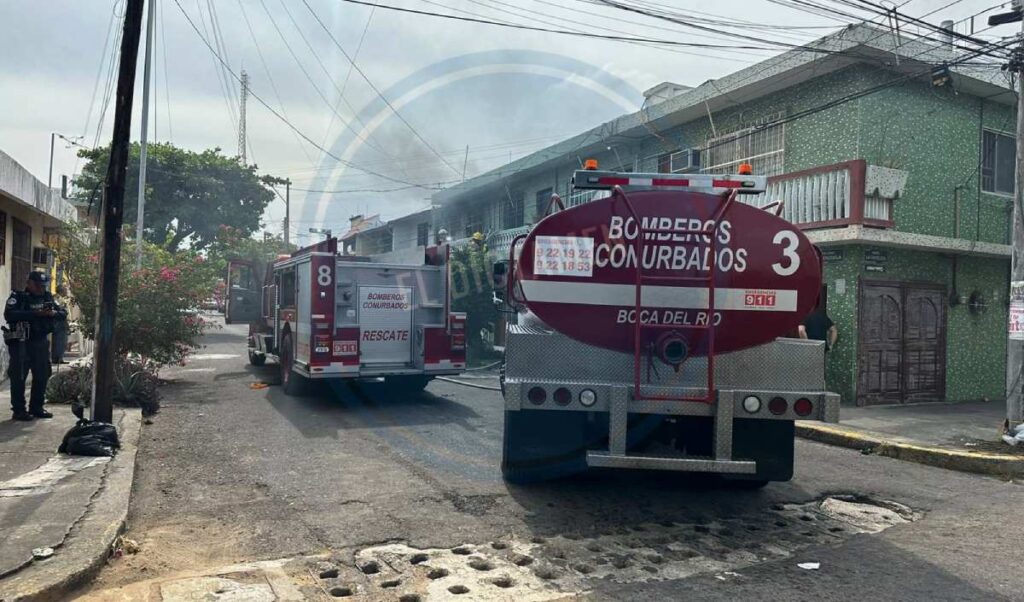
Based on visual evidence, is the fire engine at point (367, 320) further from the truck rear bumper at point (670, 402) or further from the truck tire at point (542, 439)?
the truck rear bumper at point (670, 402)

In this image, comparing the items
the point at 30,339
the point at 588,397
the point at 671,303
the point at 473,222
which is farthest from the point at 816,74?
the point at 473,222

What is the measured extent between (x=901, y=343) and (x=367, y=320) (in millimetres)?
8858

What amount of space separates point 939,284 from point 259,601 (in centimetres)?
1292

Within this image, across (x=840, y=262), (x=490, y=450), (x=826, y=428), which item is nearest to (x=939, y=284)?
(x=840, y=262)

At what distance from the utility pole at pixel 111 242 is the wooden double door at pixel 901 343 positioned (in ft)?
34.7

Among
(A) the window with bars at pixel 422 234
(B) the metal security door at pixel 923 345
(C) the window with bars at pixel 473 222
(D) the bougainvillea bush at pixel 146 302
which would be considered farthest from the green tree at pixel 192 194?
(B) the metal security door at pixel 923 345

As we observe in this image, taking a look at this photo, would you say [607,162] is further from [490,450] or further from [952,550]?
[952,550]

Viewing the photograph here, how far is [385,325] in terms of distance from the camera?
11.1m

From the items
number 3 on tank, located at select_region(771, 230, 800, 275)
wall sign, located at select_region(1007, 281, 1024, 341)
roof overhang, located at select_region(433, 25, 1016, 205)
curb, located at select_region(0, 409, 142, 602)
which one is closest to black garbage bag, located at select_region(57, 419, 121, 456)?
curb, located at select_region(0, 409, 142, 602)

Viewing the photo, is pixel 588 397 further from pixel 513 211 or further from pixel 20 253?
pixel 513 211

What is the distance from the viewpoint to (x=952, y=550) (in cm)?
484

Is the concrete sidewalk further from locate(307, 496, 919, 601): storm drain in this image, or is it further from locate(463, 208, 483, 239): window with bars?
locate(463, 208, 483, 239): window with bars

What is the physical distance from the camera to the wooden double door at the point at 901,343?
12.1 m

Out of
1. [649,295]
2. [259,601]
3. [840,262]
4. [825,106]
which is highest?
[825,106]
